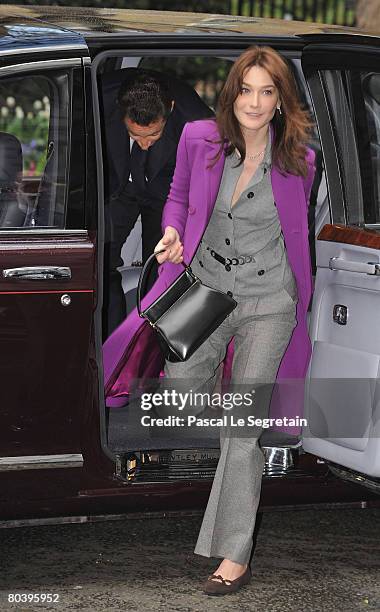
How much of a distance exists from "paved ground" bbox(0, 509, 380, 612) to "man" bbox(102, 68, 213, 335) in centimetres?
97

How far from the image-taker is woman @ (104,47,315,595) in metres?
4.75

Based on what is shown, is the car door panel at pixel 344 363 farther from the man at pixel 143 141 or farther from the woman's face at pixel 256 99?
the man at pixel 143 141

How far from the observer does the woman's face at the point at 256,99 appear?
469cm

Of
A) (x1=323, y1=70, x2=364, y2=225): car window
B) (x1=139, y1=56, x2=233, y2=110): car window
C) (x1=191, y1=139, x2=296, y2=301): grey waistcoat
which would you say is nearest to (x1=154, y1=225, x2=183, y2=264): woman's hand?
(x1=191, y1=139, x2=296, y2=301): grey waistcoat

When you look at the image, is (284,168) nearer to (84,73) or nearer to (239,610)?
(84,73)

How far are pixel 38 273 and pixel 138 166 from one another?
159 centimetres

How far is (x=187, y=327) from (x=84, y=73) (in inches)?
35.0

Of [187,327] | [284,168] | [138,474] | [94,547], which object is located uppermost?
[284,168]

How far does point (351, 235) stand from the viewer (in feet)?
15.9

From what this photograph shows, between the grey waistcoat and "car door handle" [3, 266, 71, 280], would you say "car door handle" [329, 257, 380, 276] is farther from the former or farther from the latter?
"car door handle" [3, 266, 71, 280]

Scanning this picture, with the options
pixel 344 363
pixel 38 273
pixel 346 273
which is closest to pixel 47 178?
pixel 38 273

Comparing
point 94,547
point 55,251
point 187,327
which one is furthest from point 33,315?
point 94,547

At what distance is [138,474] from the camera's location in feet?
16.1

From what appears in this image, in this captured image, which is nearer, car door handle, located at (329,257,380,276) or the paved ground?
car door handle, located at (329,257,380,276)
